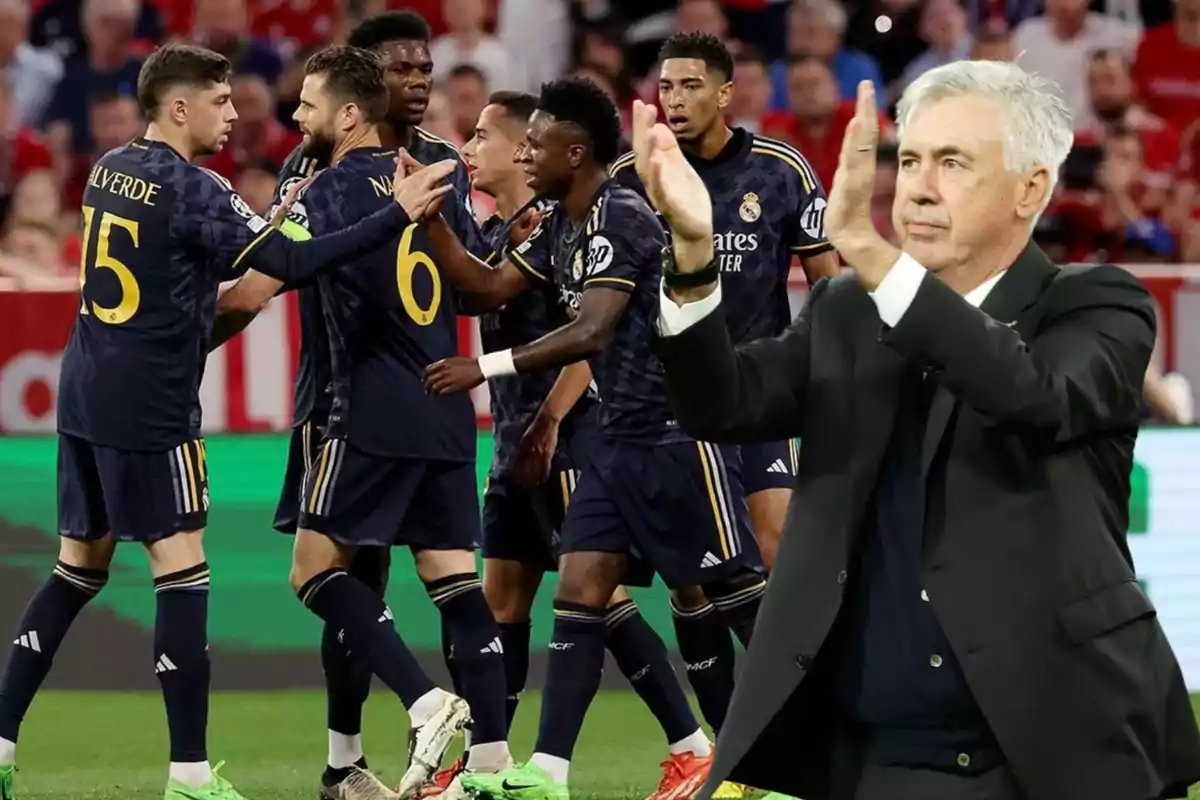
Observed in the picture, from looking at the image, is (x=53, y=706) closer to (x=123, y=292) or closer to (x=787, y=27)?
(x=123, y=292)

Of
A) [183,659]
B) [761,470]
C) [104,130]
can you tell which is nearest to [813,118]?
[104,130]

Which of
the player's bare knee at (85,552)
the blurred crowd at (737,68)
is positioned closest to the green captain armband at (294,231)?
the player's bare knee at (85,552)

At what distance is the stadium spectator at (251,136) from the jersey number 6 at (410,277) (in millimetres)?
4596

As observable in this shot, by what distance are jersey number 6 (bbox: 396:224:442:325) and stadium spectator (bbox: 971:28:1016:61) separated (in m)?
6.03

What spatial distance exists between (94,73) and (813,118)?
142 inches

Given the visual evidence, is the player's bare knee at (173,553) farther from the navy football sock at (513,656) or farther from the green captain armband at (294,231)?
the navy football sock at (513,656)

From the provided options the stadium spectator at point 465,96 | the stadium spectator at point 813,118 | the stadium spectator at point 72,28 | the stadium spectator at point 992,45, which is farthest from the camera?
the stadium spectator at point 992,45

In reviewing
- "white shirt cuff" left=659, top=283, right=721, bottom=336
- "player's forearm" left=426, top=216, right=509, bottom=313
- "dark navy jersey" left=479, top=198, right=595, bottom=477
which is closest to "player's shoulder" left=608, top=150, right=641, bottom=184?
"dark navy jersey" left=479, top=198, right=595, bottom=477

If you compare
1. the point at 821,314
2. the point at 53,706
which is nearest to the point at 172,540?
the point at 53,706

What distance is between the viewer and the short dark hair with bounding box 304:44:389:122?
5836 mm

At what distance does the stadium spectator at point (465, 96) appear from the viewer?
10.2 meters

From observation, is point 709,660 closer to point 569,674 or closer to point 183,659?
point 569,674

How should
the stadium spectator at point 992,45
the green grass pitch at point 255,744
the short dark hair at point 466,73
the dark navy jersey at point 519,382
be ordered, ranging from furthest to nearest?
the stadium spectator at point 992,45, the short dark hair at point 466,73, the green grass pitch at point 255,744, the dark navy jersey at point 519,382

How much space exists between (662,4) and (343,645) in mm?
6401
